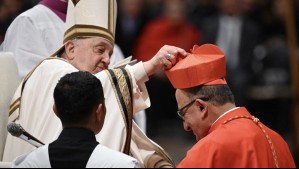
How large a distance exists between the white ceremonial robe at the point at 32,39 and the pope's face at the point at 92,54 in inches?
37.5

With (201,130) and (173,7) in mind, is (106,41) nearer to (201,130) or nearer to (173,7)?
(201,130)

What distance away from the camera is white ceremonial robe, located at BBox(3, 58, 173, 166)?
5.54m

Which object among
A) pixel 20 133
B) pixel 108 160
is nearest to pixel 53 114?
pixel 20 133

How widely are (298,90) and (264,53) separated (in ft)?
2.90

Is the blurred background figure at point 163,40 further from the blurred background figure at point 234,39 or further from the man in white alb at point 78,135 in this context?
the man in white alb at point 78,135

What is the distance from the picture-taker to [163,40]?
10977 mm

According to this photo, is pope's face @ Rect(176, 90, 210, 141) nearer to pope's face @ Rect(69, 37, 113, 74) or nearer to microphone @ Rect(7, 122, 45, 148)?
pope's face @ Rect(69, 37, 113, 74)

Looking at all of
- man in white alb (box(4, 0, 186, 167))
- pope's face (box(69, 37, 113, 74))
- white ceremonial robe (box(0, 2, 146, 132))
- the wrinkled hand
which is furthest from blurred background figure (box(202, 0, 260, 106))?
the wrinkled hand

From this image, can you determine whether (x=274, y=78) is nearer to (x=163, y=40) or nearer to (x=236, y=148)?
(x=163, y=40)

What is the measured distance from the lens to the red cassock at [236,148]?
16.3 ft

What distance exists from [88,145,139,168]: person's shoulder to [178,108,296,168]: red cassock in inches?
14.0

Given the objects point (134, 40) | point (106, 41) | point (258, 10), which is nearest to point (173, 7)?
point (134, 40)

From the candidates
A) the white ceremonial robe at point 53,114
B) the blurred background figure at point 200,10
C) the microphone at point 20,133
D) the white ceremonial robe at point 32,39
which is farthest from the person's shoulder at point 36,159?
the blurred background figure at point 200,10

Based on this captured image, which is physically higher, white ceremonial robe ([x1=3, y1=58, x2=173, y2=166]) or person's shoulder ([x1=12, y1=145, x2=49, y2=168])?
person's shoulder ([x1=12, y1=145, x2=49, y2=168])
